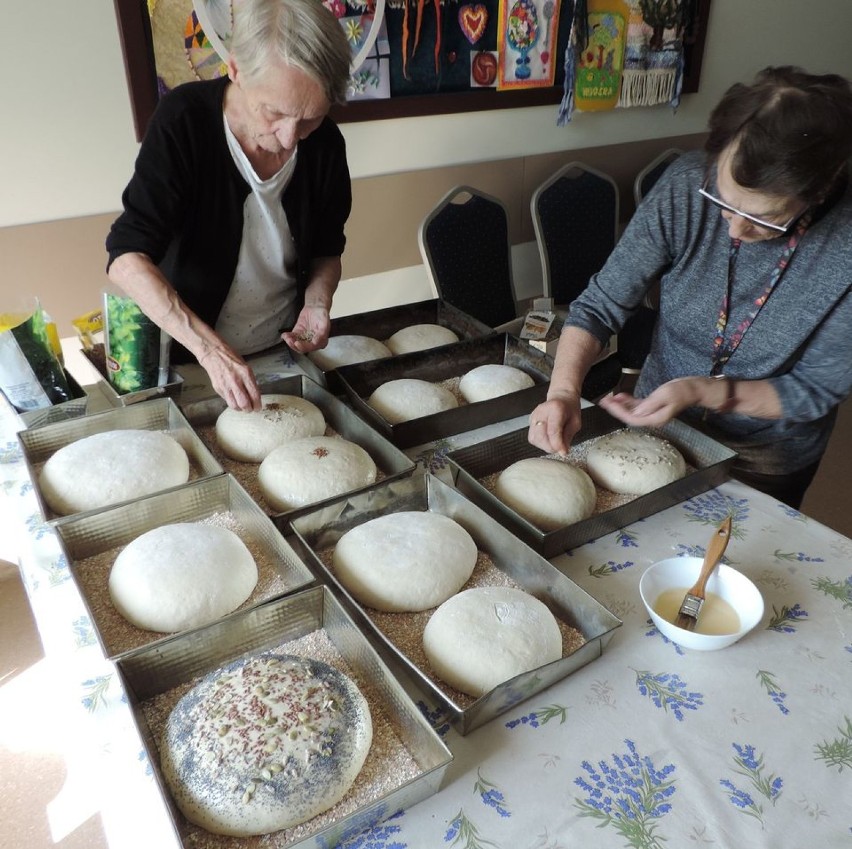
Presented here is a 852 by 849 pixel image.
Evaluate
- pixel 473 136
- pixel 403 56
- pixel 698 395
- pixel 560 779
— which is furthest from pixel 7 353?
pixel 473 136

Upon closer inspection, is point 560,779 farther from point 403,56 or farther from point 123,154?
point 403,56

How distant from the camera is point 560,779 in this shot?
32.3 inches

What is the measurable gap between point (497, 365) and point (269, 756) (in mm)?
1170

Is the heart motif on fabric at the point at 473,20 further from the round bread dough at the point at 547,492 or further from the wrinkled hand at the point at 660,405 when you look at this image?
the round bread dough at the point at 547,492

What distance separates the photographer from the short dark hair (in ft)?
3.40

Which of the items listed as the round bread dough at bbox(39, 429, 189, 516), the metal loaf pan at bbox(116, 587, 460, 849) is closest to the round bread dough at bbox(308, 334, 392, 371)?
the round bread dough at bbox(39, 429, 189, 516)

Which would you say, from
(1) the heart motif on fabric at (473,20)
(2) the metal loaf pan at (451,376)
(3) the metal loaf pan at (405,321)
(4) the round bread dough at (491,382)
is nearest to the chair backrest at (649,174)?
(1) the heart motif on fabric at (473,20)

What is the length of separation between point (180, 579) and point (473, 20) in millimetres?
2638

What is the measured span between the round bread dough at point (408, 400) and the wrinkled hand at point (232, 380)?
31 centimetres

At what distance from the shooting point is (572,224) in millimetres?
3217

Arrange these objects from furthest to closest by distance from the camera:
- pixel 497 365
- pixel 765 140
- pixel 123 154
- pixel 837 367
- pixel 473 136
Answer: pixel 473 136 → pixel 123 154 → pixel 497 365 → pixel 837 367 → pixel 765 140

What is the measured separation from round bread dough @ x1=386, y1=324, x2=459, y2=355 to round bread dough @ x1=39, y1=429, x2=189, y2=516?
0.82 meters

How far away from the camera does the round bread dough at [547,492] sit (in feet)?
4.11

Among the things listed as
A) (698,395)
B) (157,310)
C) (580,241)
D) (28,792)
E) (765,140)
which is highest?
(765,140)
